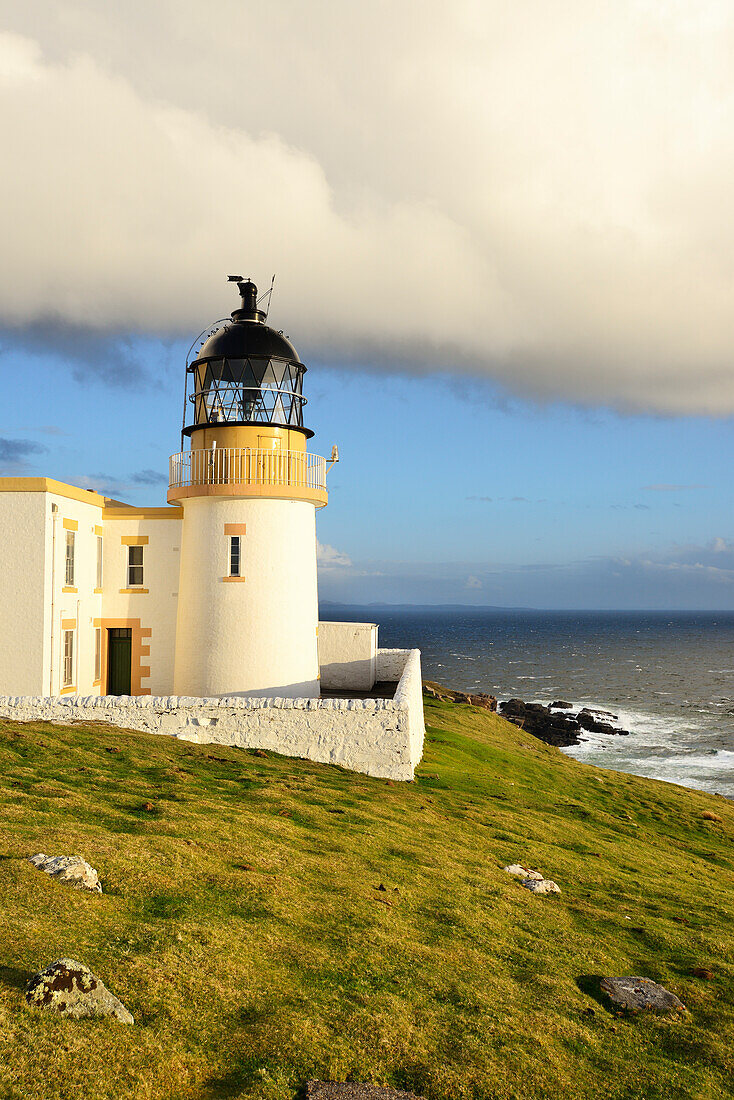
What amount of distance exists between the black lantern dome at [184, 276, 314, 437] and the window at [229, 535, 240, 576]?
389cm

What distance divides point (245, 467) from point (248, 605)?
456cm

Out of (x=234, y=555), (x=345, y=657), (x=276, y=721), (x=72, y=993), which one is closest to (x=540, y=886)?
(x=72, y=993)

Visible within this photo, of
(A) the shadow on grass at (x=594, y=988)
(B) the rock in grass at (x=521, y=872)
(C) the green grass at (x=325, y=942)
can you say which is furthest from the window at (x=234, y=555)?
(A) the shadow on grass at (x=594, y=988)

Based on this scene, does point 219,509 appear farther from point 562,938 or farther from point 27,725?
point 562,938

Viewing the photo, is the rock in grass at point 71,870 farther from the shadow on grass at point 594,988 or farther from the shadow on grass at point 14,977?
the shadow on grass at point 594,988

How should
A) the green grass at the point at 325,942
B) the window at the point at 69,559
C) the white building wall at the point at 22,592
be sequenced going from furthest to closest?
the window at the point at 69,559, the white building wall at the point at 22,592, the green grass at the point at 325,942

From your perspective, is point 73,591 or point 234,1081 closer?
point 234,1081

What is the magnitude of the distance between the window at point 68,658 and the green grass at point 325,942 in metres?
7.15

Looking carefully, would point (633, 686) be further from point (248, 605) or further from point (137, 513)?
point (137, 513)

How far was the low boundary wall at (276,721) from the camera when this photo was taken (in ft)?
65.7

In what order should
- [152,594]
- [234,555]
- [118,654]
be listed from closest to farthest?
[234,555] → [152,594] → [118,654]

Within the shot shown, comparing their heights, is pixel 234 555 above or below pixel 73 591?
above

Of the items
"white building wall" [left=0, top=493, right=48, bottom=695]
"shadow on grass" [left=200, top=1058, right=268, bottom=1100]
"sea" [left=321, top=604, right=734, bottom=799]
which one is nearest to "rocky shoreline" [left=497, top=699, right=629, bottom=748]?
"sea" [left=321, top=604, right=734, bottom=799]

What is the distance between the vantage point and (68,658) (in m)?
24.5
